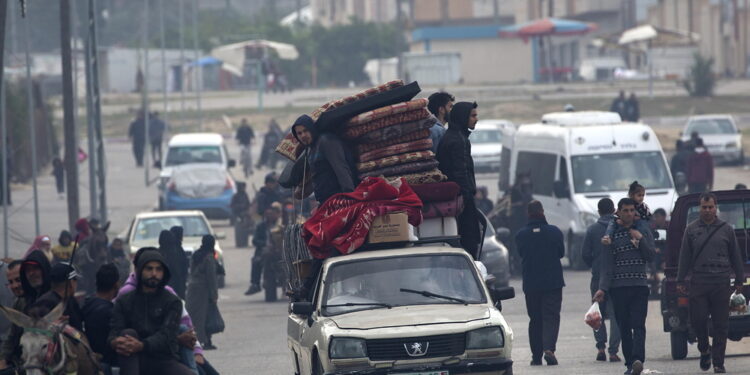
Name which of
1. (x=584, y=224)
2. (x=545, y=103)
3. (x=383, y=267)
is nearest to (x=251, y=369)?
(x=383, y=267)

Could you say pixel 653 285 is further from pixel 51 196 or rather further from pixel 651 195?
pixel 51 196

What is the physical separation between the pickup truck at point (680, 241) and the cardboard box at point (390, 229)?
350cm

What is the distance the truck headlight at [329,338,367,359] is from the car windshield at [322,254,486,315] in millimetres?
637

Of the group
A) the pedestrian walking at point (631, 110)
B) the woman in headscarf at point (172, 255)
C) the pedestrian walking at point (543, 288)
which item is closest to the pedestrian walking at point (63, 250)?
the woman in headscarf at point (172, 255)

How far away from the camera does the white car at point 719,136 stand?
4256 cm

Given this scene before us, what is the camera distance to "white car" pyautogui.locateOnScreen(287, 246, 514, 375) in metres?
10.6

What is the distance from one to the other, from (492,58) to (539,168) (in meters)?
54.6

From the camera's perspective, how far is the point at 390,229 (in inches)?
466

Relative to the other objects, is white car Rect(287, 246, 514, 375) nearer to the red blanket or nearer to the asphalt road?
the red blanket

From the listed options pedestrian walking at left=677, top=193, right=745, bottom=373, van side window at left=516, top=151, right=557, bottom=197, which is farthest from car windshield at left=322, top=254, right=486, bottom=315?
van side window at left=516, top=151, right=557, bottom=197

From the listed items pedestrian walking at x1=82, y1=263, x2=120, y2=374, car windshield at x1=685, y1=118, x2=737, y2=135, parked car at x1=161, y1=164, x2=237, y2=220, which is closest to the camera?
pedestrian walking at x1=82, y1=263, x2=120, y2=374

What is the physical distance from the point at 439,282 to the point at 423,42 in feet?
231

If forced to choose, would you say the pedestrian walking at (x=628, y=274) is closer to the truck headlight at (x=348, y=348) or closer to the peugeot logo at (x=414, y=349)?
the peugeot logo at (x=414, y=349)

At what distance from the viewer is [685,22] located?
80.2 metres
